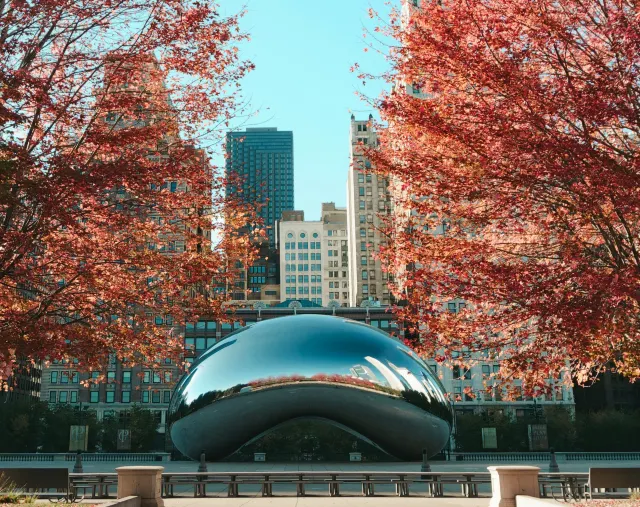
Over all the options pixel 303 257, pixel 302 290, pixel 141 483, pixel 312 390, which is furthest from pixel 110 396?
pixel 141 483

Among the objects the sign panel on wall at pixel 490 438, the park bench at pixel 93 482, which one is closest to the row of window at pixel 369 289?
the sign panel on wall at pixel 490 438

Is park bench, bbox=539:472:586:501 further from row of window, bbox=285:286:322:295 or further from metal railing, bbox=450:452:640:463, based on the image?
row of window, bbox=285:286:322:295

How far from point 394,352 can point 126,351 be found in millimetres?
11733

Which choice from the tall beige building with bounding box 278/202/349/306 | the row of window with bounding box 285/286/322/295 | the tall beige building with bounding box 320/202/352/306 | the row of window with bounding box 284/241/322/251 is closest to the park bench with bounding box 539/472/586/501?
the tall beige building with bounding box 320/202/352/306

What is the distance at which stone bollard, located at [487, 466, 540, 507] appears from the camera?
13.5 meters

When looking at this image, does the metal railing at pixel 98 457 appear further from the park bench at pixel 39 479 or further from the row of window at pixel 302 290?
the row of window at pixel 302 290

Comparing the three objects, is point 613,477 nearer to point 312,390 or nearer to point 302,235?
point 312,390

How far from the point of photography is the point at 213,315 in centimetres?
1531

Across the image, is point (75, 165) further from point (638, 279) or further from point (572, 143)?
point (638, 279)

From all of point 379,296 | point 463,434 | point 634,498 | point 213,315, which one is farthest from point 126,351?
point 379,296

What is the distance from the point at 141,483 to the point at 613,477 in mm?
11032

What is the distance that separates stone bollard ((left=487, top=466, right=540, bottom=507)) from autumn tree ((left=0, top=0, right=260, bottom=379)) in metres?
6.84

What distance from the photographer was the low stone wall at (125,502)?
11248mm

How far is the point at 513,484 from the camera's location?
1357 centimetres
